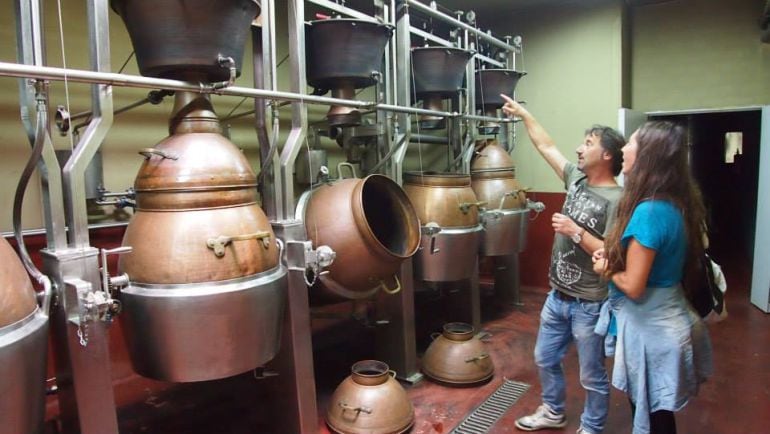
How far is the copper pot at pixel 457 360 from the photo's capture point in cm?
300

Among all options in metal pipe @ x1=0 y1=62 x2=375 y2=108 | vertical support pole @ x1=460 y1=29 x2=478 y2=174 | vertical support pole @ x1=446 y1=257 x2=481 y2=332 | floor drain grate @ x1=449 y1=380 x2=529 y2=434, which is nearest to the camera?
metal pipe @ x1=0 y1=62 x2=375 y2=108

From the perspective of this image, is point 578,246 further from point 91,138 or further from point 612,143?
point 91,138

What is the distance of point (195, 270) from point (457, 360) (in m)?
1.76

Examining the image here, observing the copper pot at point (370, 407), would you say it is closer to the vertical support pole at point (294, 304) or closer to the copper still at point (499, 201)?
the vertical support pole at point (294, 304)

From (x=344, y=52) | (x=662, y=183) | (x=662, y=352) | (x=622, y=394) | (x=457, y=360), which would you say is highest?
(x=344, y=52)

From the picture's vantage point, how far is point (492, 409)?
8.98ft

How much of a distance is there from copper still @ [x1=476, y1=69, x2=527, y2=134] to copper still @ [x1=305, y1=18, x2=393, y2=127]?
64.3 inches

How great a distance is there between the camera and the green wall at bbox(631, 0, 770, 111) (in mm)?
4402

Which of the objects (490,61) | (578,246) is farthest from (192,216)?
(490,61)

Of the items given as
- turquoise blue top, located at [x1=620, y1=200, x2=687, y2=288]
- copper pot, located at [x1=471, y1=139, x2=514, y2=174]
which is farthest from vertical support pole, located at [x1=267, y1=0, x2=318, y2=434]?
copper pot, located at [x1=471, y1=139, x2=514, y2=174]

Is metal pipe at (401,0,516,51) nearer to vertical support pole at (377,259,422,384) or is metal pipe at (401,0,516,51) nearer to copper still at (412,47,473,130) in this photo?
copper still at (412,47,473,130)

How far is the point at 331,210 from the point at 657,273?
1428 mm

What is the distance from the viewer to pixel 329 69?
2.68 metres

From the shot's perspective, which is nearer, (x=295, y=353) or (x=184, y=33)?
(x=184, y=33)
